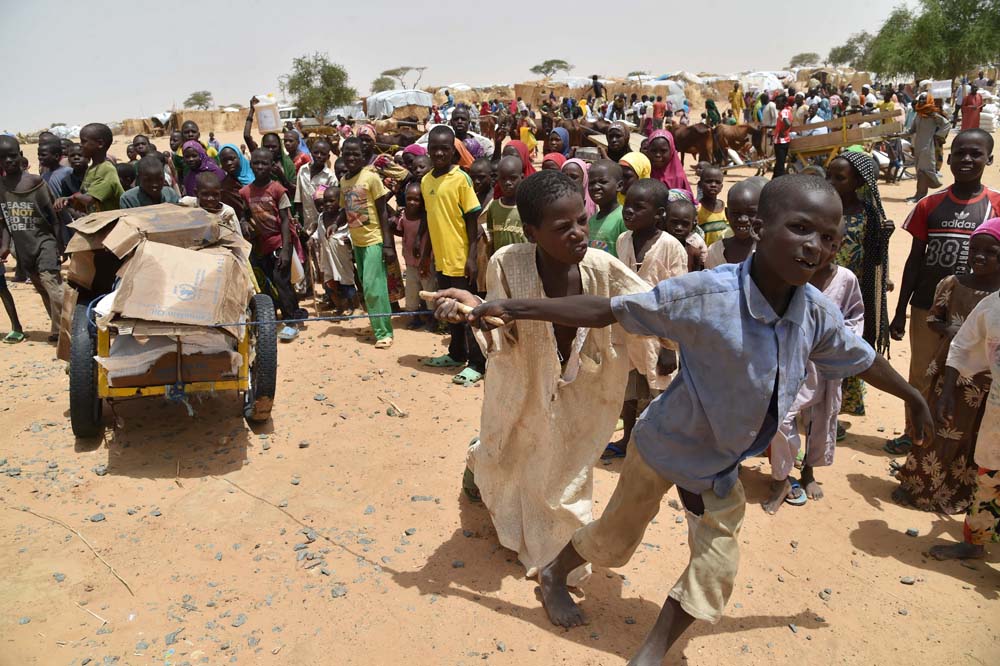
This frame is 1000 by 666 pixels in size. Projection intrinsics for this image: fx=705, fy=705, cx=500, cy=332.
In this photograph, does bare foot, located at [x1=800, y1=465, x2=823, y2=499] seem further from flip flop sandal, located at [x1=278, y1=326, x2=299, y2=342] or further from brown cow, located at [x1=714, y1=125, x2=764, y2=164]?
brown cow, located at [x1=714, y1=125, x2=764, y2=164]

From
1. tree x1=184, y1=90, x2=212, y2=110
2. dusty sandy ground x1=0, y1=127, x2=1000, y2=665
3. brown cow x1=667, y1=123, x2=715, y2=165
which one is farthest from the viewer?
tree x1=184, y1=90, x2=212, y2=110

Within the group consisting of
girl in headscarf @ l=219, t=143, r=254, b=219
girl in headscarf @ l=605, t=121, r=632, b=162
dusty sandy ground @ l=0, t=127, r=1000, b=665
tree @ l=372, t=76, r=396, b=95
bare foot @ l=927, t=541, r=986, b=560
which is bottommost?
dusty sandy ground @ l=0, t=127, r=1000, b=665

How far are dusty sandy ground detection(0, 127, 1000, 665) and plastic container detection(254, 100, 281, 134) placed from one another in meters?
6.20

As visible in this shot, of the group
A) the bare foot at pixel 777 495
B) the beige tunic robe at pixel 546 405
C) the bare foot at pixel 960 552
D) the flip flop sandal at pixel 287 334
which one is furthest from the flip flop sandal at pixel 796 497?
the flip flop sandal at pixel 287 334

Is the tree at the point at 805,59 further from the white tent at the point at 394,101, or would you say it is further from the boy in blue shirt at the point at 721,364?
the boy in blue shirt at the point at 721,364

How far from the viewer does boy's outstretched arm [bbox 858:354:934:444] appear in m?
2.44

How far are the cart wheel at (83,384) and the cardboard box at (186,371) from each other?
473 mm

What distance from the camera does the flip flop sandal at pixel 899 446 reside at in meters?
4.57

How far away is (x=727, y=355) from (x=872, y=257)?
9.49ft

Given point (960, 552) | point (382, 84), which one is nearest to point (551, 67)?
point (382, 84)

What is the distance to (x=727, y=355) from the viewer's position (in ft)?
7.12

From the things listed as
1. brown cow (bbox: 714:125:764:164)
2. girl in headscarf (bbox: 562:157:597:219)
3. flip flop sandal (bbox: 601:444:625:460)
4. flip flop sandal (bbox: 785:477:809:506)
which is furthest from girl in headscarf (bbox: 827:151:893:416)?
brown cow (bbox: 714:125:764:164)

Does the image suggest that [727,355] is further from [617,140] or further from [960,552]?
[617,140]

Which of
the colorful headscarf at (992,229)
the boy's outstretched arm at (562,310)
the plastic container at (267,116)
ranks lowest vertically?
the boy's outstretched arm at (562,310)
